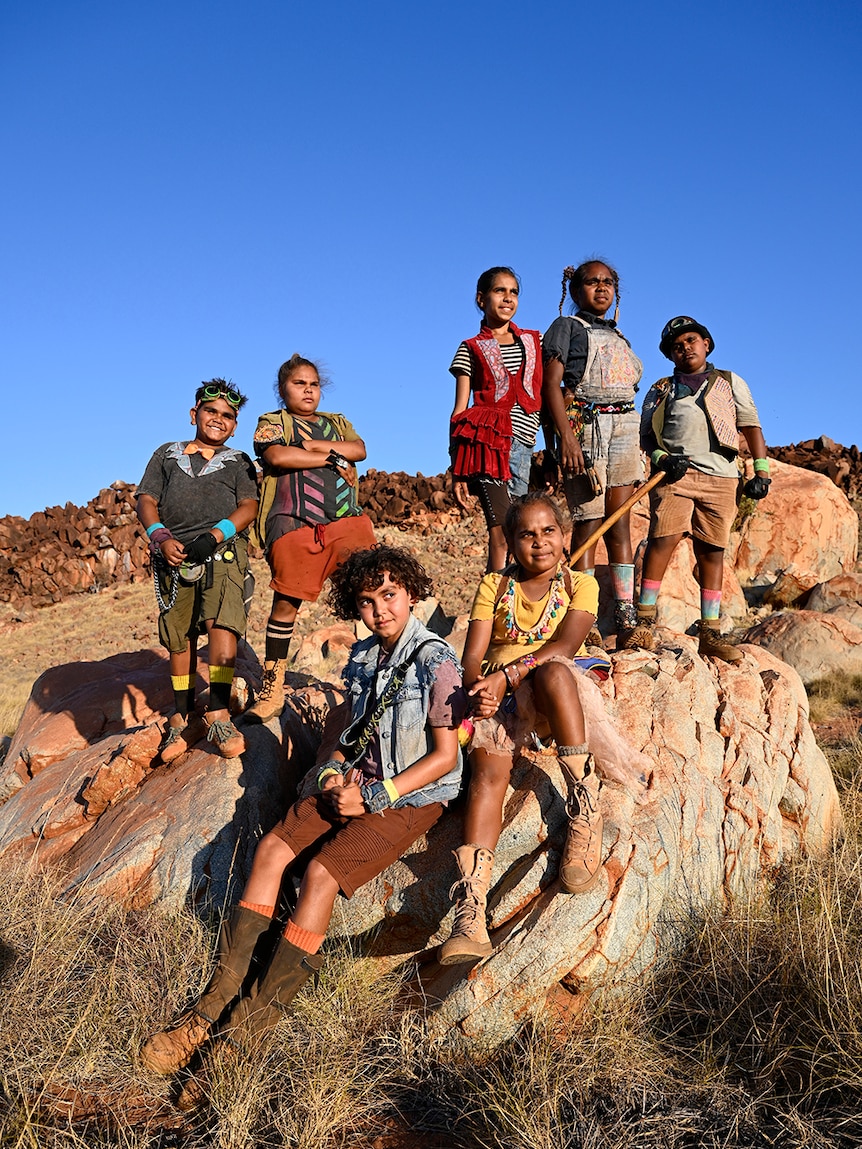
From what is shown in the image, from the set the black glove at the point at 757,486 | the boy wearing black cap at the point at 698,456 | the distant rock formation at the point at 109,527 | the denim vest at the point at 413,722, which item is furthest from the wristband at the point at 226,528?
the distant rock formation at the point at 109,527

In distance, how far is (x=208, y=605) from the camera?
4.70m

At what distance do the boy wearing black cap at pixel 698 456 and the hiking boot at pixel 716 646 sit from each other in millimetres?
176

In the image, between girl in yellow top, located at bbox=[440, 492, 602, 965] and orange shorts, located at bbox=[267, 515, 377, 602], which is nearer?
girl in yellow top, located at bbox=[440, 492, 602, 965]

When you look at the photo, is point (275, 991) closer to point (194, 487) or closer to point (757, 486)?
point (194, 487)

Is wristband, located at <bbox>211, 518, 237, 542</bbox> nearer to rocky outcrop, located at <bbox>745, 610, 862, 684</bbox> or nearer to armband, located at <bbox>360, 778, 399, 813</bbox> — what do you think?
armband, located at <bbox>360, 778, 399, 813</bbox>

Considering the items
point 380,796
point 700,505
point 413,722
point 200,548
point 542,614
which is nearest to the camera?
point 380,796

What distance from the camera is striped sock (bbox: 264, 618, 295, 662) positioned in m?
4.84

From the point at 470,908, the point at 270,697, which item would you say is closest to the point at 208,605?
the point at 270,697

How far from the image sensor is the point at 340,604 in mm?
3879

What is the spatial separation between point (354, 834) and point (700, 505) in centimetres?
310

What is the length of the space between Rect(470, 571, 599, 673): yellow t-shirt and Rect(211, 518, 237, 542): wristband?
153cm

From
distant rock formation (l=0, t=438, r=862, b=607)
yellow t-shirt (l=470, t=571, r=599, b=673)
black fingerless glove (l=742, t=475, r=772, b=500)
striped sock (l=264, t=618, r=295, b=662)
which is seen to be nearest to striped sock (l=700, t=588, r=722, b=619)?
black fingerless glove (l=742, t=475, r=772, b=500)

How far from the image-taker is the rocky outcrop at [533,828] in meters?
3.19

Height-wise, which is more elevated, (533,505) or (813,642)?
(533,505)
